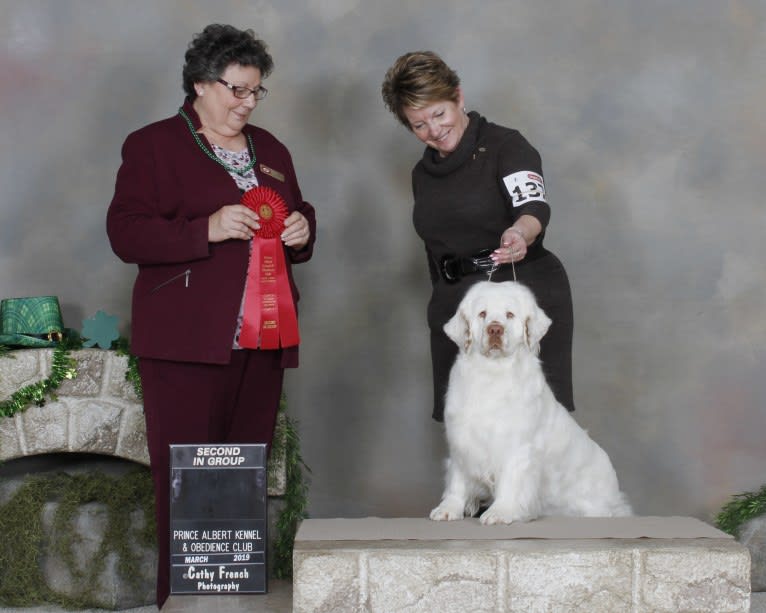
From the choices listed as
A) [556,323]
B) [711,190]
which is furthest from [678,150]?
[556,323]

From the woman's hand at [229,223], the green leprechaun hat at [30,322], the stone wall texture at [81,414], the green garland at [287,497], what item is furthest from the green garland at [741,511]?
the green leprechaun hat at [30,322]

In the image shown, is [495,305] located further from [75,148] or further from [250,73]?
[75,148]

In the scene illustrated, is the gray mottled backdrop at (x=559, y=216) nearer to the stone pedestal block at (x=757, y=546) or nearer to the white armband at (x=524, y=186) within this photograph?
the stone pedestal block at (x=757, y=546)

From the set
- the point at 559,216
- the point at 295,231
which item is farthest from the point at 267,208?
the point at 559,216

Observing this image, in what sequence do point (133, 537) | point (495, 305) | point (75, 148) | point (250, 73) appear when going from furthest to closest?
point (75, 148), point (133, 537), point (250, 73), point (495, 305)

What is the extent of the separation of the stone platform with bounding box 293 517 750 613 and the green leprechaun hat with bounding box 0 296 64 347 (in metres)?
1.87

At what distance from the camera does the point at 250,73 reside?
3080mm

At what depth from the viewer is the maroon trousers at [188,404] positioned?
3.06 metres

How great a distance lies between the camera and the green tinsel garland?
3875mm

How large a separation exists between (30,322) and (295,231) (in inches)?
55.6

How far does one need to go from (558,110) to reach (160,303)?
8.50ft

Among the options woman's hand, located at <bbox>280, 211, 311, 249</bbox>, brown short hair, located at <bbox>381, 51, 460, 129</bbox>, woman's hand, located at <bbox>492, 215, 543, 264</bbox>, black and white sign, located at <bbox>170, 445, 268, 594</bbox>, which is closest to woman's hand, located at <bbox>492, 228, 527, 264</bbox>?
woman's hand, located at <bbox>492, 215, 543, 264</bbox>

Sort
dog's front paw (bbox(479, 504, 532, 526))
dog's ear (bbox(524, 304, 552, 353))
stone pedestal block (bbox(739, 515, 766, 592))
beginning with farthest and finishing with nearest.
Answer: stone pedestal block (bbox(739, 515, 766, 592)) < dog's ear (bbox(524, 304, 552, 353)) < dog's front paw (bbox(479, 504, 532, 526))

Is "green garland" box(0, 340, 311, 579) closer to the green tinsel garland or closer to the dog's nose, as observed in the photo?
the green tinsel garland
